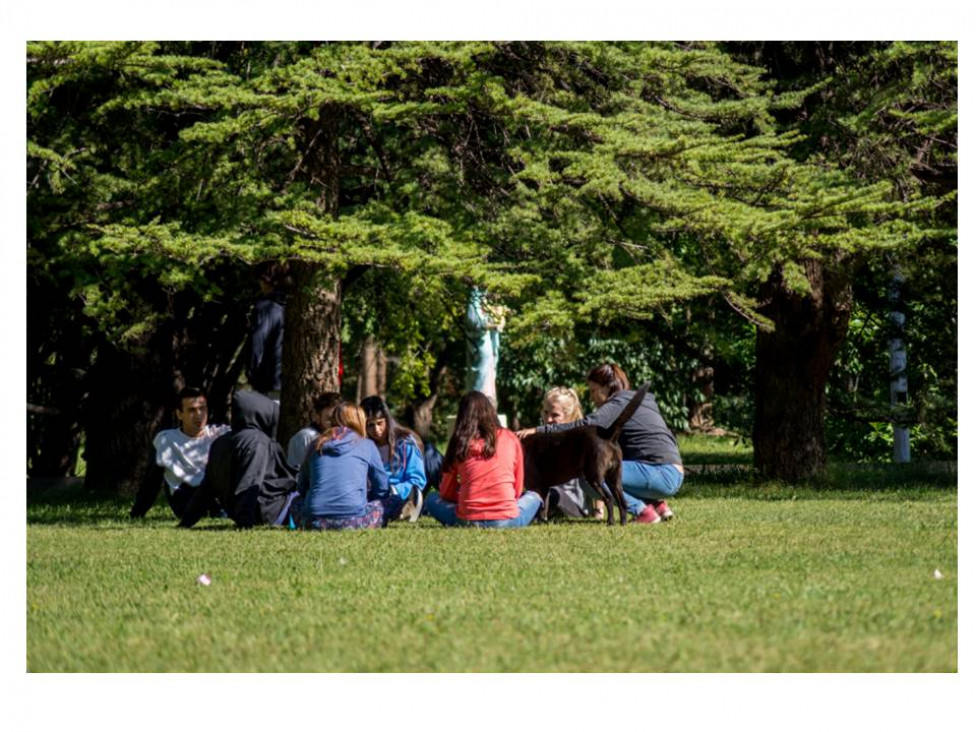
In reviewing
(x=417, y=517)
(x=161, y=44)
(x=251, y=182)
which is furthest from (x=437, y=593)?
(x=161, y=44)

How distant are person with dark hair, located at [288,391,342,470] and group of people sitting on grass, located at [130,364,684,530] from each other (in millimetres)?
12

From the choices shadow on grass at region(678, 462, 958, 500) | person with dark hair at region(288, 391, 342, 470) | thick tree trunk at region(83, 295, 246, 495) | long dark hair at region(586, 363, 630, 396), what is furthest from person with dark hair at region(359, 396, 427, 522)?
thick tree trunk at region(83, 295, 246, 495)

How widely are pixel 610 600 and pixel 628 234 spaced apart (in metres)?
7.54

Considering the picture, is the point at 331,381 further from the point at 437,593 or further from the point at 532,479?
the point at 437,593

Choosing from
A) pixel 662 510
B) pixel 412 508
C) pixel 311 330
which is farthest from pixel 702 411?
pixel 412 508

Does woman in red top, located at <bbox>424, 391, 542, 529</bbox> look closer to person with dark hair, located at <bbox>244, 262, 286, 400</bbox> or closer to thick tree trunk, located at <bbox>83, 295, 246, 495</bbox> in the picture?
person with dark hair, located at <bbox>244, 262, 286, 400</bbox>

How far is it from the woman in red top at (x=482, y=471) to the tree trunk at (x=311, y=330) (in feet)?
9.57

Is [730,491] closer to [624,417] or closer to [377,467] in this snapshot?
[624,417]

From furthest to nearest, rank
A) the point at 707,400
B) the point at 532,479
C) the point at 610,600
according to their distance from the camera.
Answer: the point at 707,400 → the point at 532,479 → the point at 610,600

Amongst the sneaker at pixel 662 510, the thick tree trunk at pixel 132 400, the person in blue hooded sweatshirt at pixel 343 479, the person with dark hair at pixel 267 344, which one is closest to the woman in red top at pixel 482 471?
the person in blue hooded sweatshirt at pixel 343 479

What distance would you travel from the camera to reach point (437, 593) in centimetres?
761

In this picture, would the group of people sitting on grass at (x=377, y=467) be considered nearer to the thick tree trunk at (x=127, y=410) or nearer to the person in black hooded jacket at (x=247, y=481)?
the person in black hooded jacket at (x=247, y=481)

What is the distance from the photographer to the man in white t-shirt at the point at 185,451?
12664 mm

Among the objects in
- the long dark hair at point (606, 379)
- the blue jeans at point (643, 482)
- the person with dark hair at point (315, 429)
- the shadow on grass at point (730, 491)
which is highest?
the long dark hair at point (606, 379)
